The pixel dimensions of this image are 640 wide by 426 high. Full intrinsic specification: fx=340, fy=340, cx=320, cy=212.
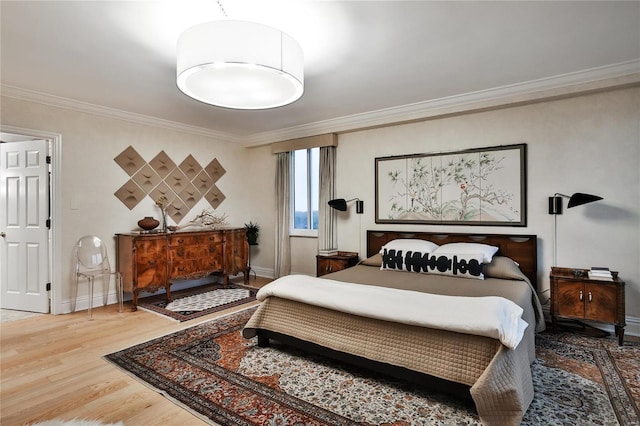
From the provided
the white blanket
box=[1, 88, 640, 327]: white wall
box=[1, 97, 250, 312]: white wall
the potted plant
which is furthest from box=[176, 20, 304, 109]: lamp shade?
the potted plant

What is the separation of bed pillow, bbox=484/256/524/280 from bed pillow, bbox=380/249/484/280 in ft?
0.37

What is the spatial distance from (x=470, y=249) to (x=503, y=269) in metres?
0.36

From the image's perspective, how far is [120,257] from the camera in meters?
4.40

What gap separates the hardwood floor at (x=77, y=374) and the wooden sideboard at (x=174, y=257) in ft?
1.73

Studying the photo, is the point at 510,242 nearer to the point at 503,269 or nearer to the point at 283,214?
the point at 503,269

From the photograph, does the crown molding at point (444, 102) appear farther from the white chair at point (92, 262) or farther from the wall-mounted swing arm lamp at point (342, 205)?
the white chair at point (92, 262)

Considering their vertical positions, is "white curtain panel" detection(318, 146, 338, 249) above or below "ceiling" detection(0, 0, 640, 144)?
below

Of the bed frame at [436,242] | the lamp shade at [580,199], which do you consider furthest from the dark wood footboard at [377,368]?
the lamp shade at [580,199]

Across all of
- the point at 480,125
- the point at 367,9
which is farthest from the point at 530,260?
the point at 367,9

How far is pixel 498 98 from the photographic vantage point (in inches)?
142

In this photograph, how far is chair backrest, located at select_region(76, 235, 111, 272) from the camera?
412 centimetres

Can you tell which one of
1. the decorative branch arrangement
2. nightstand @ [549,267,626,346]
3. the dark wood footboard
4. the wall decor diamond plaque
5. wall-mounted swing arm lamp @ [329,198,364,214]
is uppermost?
the wall decor diamond plaque

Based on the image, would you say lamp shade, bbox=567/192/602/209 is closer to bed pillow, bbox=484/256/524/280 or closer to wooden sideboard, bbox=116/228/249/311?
bed pillow, bbox=484/256/524/280

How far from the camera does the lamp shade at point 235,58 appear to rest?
79.8 inches
